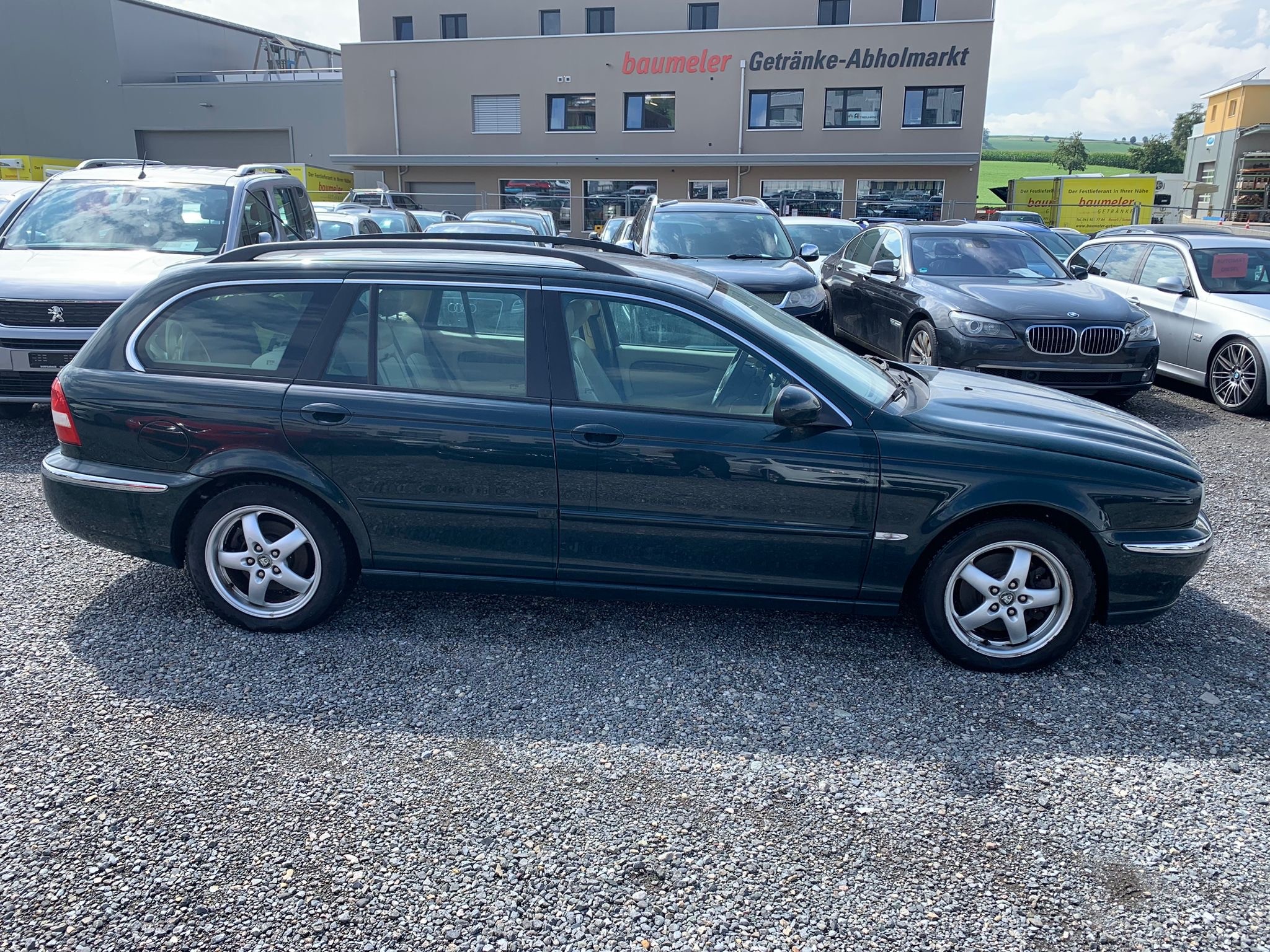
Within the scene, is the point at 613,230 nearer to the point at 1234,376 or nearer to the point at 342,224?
the point at 342,224

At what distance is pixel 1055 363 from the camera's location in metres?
8.38

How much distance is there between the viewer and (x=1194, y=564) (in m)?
4.01

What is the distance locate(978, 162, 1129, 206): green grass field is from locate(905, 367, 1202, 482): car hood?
190 feet

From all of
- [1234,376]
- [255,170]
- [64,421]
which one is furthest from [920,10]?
[64,421]

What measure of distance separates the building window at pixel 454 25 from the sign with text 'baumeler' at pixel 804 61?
8.57 m

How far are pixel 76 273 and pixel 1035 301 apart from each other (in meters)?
8.07

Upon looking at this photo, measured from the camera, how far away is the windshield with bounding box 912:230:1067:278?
966 cm

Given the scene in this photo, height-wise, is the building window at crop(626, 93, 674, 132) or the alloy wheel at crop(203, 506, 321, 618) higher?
the building window at crop(626, 93, 674, 132)

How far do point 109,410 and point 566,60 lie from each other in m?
34.6

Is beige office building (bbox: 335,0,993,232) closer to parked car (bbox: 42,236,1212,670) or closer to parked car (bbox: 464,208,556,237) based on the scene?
parked car (bbox: 464,208,556,237)

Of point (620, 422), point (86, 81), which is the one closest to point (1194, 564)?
point (620, 422)

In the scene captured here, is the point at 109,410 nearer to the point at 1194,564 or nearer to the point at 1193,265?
the point at 1194,564

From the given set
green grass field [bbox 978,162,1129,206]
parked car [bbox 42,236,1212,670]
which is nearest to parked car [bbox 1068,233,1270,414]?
parked car [bbox 42,236,1212,670]

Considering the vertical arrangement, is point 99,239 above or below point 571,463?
above
